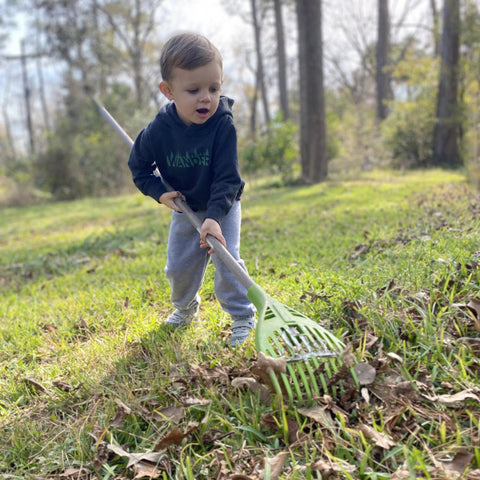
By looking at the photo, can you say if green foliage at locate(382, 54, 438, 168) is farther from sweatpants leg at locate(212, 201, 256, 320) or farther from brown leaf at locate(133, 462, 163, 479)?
brown leaf at locate(133, 462, 163, 479)

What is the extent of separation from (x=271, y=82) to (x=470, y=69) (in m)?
21.1

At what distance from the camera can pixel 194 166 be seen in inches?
96.3

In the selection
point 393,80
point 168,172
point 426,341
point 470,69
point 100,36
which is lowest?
point 426,341

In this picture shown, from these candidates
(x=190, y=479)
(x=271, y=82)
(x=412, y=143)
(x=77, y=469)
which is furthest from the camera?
(x=271, y=82)

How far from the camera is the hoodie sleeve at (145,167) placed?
249 centimetres

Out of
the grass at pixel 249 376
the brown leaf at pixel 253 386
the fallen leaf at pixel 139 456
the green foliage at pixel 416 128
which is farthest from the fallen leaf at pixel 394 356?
the green foliage at pixel 416 128

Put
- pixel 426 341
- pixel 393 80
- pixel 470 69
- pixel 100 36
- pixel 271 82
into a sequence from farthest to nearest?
pixel 271 82 → pixel 393 80 → pixel 100 36 → pixel 470 69 → pixel 426 341

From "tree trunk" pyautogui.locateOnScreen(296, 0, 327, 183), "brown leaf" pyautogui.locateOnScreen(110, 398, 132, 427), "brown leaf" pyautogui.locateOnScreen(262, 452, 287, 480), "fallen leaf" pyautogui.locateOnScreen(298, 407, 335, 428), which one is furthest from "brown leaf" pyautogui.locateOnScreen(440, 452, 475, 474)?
"tree trunk" pyautogui.locateOnScreen(296, 0, 327, 183)

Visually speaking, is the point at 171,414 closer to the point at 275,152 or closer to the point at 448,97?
the point at 275,152

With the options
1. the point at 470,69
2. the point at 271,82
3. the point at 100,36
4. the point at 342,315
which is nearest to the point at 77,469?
the point at 342,315

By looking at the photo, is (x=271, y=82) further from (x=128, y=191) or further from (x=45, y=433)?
(x=45, y=433)

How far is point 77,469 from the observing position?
5.54 feet

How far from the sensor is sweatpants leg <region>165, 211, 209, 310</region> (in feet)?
8.58

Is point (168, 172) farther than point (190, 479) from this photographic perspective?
Yes
